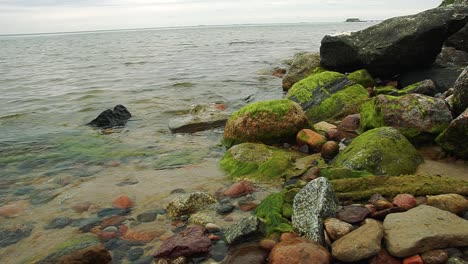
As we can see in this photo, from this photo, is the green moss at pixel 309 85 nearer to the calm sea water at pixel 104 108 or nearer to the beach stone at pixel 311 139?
the calm sea water at pixel 104 108

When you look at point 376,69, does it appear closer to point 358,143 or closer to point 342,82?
point 342,82

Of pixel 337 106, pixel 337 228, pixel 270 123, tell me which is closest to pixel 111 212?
pixel 337 228

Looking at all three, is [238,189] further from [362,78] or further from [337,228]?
[362,78]

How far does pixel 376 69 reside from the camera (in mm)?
10430

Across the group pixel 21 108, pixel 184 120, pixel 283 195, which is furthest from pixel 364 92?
pixel 21 108

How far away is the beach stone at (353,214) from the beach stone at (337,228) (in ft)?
0.42

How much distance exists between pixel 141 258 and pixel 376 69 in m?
8.85

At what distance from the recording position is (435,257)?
2.84 metres

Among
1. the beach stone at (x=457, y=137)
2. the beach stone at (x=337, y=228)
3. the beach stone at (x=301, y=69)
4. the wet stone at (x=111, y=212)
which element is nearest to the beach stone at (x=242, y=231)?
the beach stone at (x=337, y=228)

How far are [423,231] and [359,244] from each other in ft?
1.68

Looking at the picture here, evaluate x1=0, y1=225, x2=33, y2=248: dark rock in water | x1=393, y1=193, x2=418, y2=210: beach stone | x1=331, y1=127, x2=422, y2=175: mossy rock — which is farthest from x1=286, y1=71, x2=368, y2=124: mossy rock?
x1=0, y1=225, x2=33, y2=248: dark rock in water

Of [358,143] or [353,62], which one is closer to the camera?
[358,143]

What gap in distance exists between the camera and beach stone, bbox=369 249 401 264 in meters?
2.96

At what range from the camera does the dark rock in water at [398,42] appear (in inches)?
368
